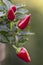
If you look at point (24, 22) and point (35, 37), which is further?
point (35, 37)

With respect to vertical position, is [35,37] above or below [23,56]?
below

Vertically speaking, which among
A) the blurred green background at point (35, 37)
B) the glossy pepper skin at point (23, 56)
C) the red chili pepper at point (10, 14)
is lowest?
the blurred green background at point (35, 37)

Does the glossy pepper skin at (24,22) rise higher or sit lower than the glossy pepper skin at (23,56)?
higher

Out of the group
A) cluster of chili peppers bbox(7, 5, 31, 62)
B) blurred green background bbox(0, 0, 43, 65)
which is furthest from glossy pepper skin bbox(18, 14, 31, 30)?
blurred green background bbox(0, 0, 43, 65)

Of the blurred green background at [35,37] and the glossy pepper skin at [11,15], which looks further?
the blurred green background at [35,37]

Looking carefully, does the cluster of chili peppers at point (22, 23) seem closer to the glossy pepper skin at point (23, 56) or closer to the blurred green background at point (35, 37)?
the glossy pepper skin at point (23, 56)

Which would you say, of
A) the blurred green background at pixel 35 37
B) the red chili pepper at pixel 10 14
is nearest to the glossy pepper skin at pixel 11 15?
the red chili pepper at pixel 10 14

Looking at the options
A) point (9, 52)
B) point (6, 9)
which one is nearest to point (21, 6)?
point (6, 9)

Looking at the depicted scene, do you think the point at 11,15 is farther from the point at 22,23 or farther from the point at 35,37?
the point at 35,37

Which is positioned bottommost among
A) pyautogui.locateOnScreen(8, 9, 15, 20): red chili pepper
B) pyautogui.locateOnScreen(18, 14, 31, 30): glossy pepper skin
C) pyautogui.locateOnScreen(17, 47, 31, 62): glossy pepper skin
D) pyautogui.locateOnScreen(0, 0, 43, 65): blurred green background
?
pyautogui.locateOnScreen(0, 0, 43, 65): blurred green background

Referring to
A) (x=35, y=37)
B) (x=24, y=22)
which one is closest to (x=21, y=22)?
(x=24, y=22)

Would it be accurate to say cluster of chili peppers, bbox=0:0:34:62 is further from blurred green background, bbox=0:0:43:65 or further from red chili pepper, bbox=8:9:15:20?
blurred green background, bbox=0:0:43:65

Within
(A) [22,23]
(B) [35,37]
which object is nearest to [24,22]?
(A) [22,23]

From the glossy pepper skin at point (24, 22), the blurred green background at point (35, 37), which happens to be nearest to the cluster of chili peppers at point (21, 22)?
the glossy pepper skin at point (24, 22)
